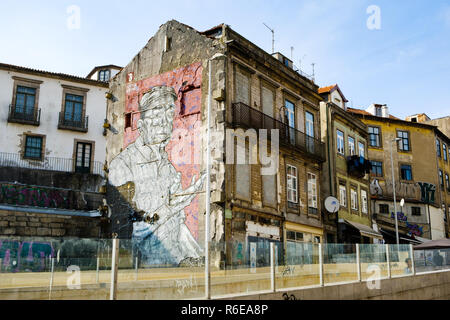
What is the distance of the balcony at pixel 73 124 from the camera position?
38312 mm

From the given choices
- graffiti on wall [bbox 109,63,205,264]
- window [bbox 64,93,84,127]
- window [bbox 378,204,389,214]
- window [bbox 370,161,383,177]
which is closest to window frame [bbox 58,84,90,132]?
window [bbox 64,93,84,127]

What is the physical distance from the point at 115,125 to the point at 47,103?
451 inches

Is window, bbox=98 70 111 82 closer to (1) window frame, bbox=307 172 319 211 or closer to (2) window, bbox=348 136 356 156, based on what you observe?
(2) window, bbox=348 136 356 156

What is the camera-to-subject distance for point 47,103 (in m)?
38.0

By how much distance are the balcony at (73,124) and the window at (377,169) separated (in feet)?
85.6

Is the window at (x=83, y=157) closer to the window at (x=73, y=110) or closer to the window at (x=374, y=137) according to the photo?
the window at (x=73, y=110)

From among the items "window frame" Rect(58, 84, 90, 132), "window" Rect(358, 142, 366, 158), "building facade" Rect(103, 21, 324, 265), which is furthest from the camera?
"window frame" Rect(58, 84, 90, 132)

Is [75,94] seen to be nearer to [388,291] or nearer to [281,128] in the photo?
[281,128]

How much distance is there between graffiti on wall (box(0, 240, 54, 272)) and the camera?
985cm

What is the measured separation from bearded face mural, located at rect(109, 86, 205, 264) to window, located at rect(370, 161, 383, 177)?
2695 cm

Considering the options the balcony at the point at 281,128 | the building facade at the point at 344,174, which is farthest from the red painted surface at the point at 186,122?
the building facade at the point at 344,174
